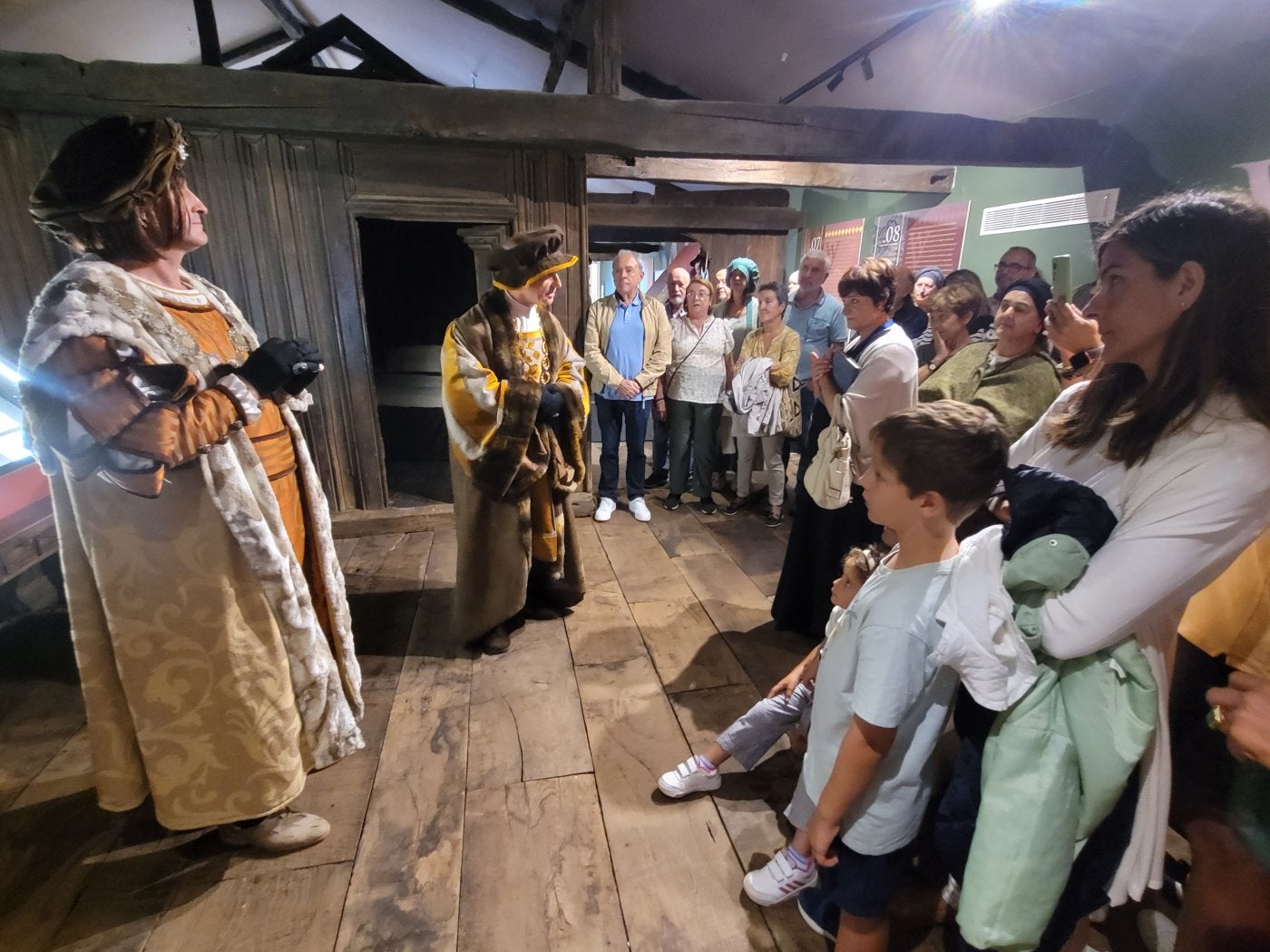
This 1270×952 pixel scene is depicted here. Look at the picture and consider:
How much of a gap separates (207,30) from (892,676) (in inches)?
169

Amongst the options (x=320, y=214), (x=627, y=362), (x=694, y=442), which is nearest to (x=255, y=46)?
(x=320, y=214)

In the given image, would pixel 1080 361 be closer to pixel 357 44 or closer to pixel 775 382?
pixel 775 382

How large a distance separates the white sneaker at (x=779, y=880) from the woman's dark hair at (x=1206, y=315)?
115 cm

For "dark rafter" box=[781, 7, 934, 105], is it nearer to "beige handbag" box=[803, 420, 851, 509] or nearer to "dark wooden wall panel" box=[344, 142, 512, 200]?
"dark wooden wall panel" box=[344, 142, 512, 200]

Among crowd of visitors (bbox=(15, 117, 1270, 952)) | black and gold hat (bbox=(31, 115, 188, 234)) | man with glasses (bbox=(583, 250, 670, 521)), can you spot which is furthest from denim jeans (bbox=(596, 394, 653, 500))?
black and gold hat (bbox=(31, 115, 188, 234))

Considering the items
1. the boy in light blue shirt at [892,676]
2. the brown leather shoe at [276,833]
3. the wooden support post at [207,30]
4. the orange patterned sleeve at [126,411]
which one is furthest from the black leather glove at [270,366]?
the wooden support post at [207,30]

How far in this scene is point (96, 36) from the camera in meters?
3.99

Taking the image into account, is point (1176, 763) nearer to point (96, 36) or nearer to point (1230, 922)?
point (1230, 922)

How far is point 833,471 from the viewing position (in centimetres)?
222

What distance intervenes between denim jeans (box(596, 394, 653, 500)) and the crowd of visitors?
6.75ft

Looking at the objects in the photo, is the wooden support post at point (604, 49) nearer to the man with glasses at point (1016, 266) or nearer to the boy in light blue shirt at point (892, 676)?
the man with glasses at point (1016, 266)

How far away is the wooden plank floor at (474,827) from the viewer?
1457mm

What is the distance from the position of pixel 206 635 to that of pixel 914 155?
3963 millimetres

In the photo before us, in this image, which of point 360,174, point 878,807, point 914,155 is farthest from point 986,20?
point 878,807
